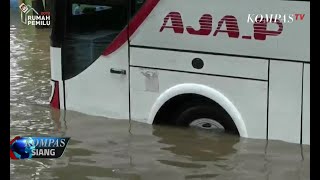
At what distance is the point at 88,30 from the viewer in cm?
674

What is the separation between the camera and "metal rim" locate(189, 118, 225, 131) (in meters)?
6.21

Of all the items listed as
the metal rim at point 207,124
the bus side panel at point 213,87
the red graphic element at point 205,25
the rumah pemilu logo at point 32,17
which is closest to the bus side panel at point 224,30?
the red graphic element at point 205,25

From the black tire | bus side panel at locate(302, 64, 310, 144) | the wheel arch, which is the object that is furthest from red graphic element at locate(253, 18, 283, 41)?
the black tire

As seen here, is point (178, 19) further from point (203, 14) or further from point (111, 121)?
point (111, 121)

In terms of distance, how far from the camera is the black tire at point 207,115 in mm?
6094

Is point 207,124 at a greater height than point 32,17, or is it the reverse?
point 32,17

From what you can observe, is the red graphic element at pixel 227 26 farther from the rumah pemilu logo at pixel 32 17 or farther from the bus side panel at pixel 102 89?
the rumah pemilu logo at pixel 32 17

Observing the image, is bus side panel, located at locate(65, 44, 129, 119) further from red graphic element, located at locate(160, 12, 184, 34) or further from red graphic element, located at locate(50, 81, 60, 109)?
red graphic element, located at locate(160, 12, 184, 34)

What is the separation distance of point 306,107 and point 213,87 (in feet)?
3.32

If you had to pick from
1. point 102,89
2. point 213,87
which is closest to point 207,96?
point 213,87

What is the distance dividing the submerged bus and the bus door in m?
0.01

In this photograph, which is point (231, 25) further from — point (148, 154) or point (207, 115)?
point (148, 154)

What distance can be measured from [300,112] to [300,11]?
3.25ft

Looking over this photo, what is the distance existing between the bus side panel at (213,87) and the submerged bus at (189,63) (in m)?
0.01
